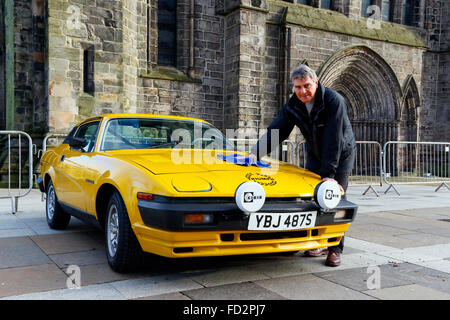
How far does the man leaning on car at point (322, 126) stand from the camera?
3756 mm

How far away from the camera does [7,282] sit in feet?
10.5

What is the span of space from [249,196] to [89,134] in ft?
8.54

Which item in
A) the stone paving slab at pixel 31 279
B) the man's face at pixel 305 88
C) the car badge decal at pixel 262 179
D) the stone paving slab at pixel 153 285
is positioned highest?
the man's face at pixel 305 88

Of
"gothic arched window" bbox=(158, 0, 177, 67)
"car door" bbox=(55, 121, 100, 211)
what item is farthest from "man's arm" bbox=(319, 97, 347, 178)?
"gothic arched window" bbox=(158, 0, 177, 67)

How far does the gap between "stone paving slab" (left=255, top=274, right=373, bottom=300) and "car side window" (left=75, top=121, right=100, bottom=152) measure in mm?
2328

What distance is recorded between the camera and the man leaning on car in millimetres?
3756

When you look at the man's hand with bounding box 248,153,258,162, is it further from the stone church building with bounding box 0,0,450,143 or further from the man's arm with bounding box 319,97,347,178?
the stone church building with bounding box 0,0,450,143

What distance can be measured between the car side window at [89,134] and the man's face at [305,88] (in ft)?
6.96

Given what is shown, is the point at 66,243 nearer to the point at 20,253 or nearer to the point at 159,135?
the point at 20,253

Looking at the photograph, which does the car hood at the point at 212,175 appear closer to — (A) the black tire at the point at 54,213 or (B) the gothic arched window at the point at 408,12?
(A) the black tire at the point at 54,213

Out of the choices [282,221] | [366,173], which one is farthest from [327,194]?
[366,173]

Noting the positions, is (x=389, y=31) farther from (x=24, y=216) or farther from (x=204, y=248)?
(x=204, y=248)

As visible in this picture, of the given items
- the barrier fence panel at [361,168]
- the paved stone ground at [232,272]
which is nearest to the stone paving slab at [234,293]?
the paved stone ground at [232,272]
